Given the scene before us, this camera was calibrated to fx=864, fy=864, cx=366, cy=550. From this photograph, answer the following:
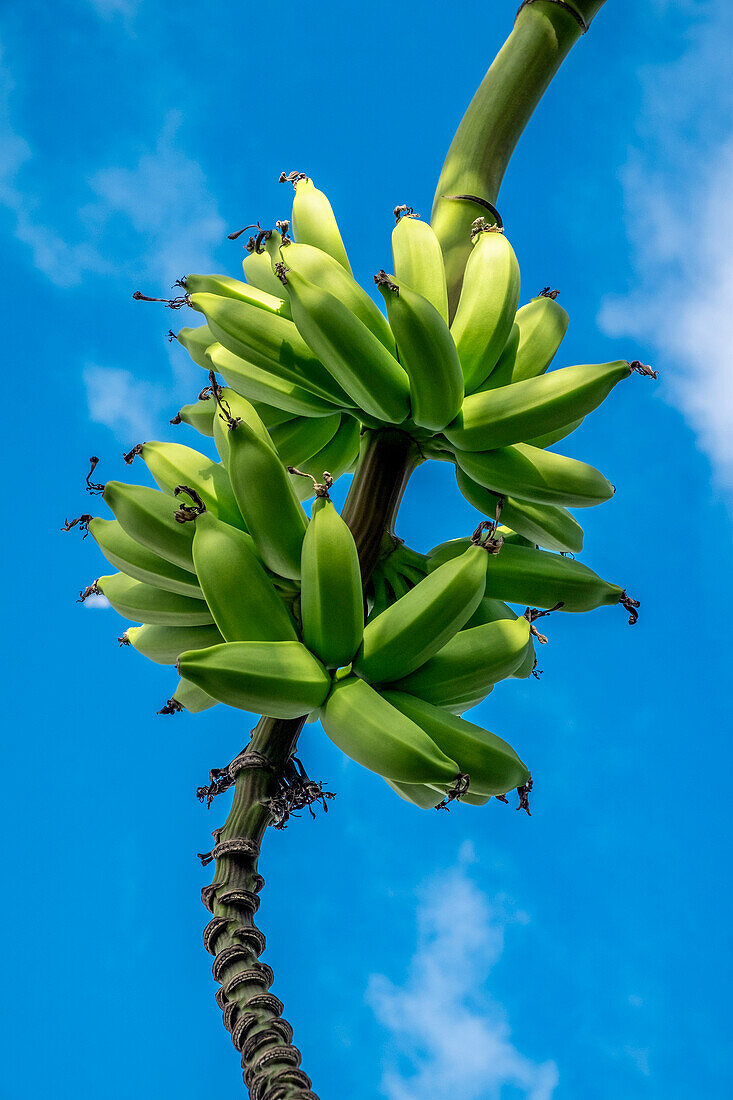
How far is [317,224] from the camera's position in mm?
1988

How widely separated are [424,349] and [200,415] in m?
0.75

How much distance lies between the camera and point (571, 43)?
2.12 m

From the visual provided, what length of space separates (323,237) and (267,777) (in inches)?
47.7

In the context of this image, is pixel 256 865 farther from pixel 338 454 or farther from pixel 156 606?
pixel 338 454

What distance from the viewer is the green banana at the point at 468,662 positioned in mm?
1506

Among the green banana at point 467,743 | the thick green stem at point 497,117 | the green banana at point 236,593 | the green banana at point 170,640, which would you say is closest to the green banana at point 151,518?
the green banana at point 236,593

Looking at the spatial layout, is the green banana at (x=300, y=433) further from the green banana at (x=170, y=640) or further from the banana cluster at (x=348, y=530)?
the green banana at (x=170, y=640)

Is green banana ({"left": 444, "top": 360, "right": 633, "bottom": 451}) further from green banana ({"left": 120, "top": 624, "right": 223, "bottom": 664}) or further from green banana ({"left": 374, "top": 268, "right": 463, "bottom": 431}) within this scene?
green banana ({"left": 120, "top": 624, "right": 223, "bottom": 664})

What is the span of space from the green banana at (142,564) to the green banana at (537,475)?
586 millimetres

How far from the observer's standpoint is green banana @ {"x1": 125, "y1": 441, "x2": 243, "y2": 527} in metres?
1.61

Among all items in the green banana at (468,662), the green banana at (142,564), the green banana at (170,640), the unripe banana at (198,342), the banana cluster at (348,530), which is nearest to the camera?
the banana cluster at (348,530)

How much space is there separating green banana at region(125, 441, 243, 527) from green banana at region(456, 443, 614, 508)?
0.46 metres

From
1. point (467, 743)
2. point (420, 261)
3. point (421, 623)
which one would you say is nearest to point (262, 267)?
point (420, 261)

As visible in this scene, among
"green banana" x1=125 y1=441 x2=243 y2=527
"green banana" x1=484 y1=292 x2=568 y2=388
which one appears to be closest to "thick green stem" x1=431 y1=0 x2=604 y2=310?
"green banana" x1=484 y1=292 x2=568 y2=388
